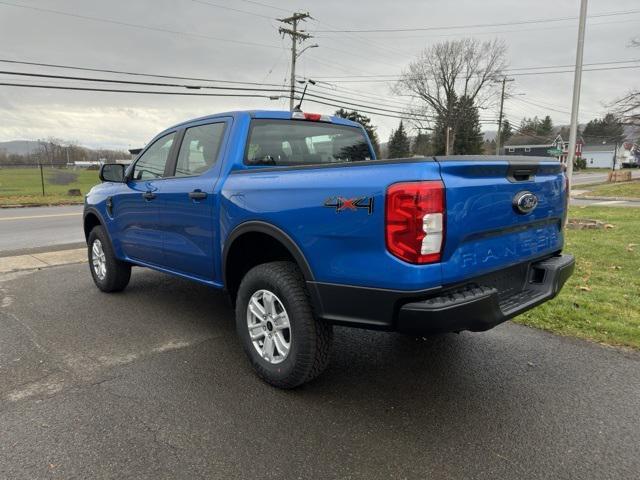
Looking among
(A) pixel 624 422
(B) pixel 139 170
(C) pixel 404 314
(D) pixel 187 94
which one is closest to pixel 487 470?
(C) pixel 404 314

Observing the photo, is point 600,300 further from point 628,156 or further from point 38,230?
point 628,156

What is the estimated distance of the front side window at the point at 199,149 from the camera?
3.95 metres

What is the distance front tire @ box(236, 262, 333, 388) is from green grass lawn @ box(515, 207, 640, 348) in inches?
97.8

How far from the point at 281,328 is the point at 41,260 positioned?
6.13m

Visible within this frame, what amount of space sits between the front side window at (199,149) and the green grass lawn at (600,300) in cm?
319

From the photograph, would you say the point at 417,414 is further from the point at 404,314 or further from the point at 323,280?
the point at 323,280

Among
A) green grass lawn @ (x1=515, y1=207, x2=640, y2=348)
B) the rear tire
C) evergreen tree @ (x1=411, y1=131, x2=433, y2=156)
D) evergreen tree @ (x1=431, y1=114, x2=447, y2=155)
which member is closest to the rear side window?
green grass lawn @ (x1=515, y1=207, x2=640, y2=348)

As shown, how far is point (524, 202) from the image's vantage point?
9.55 ft

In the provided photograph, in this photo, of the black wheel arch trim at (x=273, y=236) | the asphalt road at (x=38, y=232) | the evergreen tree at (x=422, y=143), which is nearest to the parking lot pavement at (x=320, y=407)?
the black wheel arch trim at (x=273, y=236)

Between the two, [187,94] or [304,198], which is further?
[187,94]

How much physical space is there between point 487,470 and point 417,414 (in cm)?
61

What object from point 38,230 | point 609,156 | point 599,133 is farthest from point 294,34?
point 599,133

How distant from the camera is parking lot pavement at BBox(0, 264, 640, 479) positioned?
2.45m

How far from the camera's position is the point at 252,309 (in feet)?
11.1
